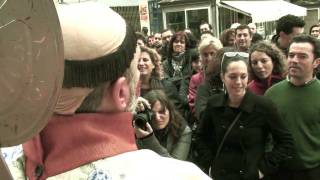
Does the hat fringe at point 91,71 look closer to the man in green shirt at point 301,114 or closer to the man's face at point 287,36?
the man in green shirt at point 301,114

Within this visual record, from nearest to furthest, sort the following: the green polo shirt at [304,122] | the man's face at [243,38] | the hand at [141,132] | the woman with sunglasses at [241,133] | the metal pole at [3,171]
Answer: the metal pole at [3,171] < the hand at [141,132] < the woman with sunglasses at [241,133] < the green polo shirt at [304,122] < the man's face at [243,38]

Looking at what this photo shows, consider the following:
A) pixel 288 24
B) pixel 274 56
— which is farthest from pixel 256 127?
pixel 288 24

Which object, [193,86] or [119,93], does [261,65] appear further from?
[119,93]

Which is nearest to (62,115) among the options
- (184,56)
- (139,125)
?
(139,125)

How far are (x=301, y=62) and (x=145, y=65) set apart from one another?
1345 millimetres

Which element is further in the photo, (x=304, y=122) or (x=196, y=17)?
(x=196, y=17)

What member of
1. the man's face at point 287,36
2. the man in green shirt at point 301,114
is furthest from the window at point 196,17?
the man in green shirt at point 301,114

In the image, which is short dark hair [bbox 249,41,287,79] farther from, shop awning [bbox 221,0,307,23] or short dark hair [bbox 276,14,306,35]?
shop awning [bbox 221,0,307,23]

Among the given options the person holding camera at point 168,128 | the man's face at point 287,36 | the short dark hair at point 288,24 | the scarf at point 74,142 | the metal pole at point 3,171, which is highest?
the metal pole at point 3,171

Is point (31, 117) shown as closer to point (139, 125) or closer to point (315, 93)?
point (139, 125)

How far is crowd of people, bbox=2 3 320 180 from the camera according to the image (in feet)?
3.48

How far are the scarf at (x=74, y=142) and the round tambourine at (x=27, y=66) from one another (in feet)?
0.99

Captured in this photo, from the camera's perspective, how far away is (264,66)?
13.2 feet

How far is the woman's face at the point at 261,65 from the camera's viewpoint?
4.02 metres
